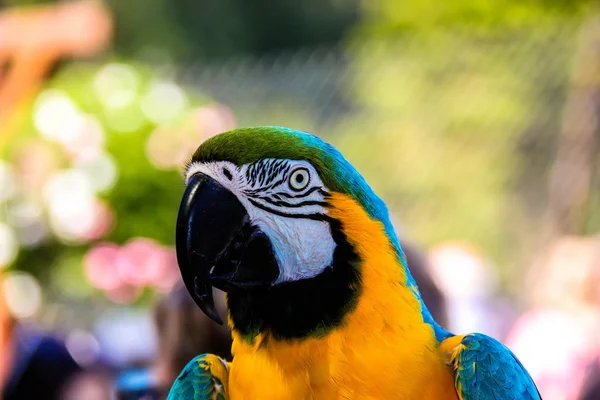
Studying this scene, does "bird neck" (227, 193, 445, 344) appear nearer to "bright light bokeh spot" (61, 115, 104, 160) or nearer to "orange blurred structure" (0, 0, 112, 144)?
"bright light bokeh spot" (61, 115, 104, 160)

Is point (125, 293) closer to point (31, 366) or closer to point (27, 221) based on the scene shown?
point (27, 221)

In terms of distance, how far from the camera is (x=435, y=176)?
16.5 ft

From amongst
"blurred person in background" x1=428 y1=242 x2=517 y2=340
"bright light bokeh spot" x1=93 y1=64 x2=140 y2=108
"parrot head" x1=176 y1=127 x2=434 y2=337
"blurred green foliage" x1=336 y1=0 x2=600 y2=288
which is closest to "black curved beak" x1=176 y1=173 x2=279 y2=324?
"parrot head" x1=176 y1=127 x2=434 y2=337

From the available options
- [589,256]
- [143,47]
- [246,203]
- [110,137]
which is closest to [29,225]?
[110,137]

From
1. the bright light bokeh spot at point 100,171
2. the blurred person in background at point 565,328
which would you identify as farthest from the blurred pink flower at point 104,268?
the blurred person in background at point 565,328

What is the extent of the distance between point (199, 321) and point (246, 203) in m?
0.74

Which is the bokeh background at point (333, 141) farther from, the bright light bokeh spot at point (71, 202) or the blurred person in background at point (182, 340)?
the blurred person in background at point (182, 340)

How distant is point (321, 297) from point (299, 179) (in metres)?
0.19

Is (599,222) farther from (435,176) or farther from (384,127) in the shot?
(384,127)

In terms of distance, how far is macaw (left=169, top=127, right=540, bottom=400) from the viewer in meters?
1.03

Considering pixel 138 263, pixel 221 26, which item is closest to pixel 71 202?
pixel 138 263

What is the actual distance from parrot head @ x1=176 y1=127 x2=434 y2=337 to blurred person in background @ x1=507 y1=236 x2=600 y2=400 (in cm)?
150

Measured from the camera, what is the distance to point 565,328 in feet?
8.14

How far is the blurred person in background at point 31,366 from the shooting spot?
249cm
